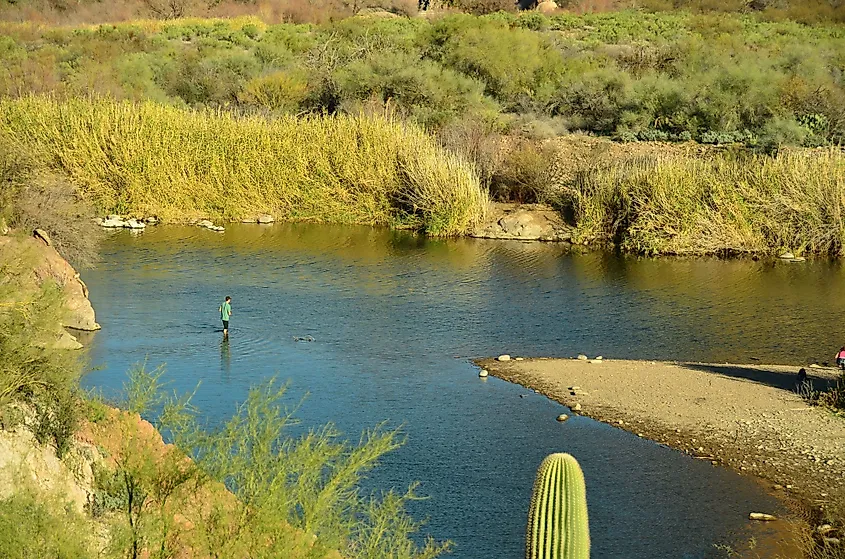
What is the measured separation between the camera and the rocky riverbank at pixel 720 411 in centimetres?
1870

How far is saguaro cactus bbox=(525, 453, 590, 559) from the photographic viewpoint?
7.62 m

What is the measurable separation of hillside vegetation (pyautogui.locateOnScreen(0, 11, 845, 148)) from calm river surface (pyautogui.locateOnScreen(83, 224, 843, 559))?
548 inches

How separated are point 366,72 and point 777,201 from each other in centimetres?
2395

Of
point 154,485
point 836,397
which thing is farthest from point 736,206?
point 154,485

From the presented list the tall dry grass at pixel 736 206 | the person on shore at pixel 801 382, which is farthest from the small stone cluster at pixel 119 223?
the person on shore at pixel 801 382

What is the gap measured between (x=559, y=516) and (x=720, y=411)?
47.8ft

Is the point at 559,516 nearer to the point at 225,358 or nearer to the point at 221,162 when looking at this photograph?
the point at 225,358

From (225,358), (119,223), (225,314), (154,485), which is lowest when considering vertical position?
(119,223)

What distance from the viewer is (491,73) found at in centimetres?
6250

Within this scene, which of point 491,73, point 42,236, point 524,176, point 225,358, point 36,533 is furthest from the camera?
point 491,73

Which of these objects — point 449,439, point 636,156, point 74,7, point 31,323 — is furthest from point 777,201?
point 74,7

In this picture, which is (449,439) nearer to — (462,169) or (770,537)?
(770,537)

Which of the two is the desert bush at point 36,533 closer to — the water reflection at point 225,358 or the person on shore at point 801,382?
the water reflection at point 225,358

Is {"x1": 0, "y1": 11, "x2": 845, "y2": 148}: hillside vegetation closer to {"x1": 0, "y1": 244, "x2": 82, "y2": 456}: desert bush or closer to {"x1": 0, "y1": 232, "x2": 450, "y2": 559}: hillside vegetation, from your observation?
{"x1": 0, "y1": 244, "x2": 82, "y2": 456}: desert bush
